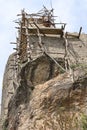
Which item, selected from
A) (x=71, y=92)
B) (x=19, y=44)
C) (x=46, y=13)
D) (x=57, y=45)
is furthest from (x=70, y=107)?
(x=46, y=13)

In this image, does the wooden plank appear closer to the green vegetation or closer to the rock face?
the rock face

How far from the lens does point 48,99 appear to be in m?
15.9

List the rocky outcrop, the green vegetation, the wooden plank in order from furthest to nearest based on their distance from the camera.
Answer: the wooden plank, the rocky outcrop, the green vegetation

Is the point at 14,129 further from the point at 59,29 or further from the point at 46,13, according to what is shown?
the point at 46,13

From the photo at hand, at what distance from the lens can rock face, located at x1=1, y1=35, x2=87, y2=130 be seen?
15.0 metres

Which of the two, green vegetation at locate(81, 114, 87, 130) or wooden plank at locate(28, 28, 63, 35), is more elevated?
green vegetation at locate(81, 114, 87, 130)

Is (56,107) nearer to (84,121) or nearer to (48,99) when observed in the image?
(48,99)

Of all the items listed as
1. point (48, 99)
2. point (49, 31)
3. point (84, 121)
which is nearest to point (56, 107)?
point (48, 99)

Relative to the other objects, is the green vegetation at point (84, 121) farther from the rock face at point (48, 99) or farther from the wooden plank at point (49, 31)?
the wooden plank at point (49, 31)

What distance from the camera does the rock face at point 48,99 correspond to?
49.2ft

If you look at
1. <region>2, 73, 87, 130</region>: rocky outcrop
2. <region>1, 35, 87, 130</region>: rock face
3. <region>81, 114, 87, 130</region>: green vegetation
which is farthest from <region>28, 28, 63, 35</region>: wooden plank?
<region>81, 114, 87, 130</region>: green vegetation

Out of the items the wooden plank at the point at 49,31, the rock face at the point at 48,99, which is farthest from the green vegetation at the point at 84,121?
the wooden plank at the point at 49,31

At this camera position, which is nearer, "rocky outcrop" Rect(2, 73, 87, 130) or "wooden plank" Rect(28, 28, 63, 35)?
"rocky outcrop" Rect(2, 73, 87, 130)

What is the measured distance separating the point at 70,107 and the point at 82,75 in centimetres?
125
